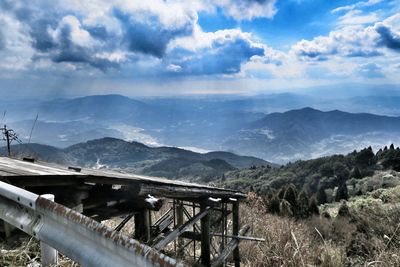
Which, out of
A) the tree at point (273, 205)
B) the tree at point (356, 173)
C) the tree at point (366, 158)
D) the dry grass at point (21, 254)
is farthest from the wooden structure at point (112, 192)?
the tree at point (366, 158)

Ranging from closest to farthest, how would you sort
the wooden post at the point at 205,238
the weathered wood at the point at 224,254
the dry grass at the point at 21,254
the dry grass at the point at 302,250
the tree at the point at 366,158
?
the dry grass at the point at 21,254 → the dry grass at the point at 302,250 → the wooden post at the point at 205,238 → the weathered wood at the point at 224,254 → the tree at the point at 366,158

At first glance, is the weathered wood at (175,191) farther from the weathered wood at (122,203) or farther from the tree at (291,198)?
the tree at (291,198)

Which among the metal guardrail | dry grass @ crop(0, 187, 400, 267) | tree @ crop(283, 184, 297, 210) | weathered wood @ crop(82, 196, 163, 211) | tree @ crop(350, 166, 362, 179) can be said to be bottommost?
tree @ crop(350, 166, 362, 179)

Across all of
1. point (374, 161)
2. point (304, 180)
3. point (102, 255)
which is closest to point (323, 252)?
point (102, 255)

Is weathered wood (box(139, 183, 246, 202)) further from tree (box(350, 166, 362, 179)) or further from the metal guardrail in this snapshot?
tree (box(350, 166, 362, 179))

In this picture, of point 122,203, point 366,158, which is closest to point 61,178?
point 122,203

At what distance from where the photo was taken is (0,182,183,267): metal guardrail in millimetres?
1478

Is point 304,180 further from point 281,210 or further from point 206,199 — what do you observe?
point 206,199

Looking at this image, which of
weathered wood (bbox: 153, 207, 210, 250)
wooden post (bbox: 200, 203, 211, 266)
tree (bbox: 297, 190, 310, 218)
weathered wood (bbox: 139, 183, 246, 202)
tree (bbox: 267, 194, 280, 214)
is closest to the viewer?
weathered wood (bbox: 139, 183, 246, 202)

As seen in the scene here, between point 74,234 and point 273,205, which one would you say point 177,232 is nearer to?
point 74,234

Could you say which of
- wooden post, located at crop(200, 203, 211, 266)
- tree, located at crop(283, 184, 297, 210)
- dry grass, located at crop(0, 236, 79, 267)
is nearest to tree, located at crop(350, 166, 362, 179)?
tree, located at crop(283, 184, 297, 210)

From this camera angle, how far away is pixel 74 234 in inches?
72.5

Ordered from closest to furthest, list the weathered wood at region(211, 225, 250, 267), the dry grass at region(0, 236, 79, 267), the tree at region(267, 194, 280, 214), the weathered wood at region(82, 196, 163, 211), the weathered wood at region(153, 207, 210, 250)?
the dry grass at region(0, 236, 79, 267) < the weathered wood at region(82, 196, 163, 211) < the weathered wood at region(153, 207, 210, 250) < the weathered wood at region(211, 225, 250, 267) < the tree at region(267, 194, 280, 214)

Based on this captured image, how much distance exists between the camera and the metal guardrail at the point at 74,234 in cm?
148
